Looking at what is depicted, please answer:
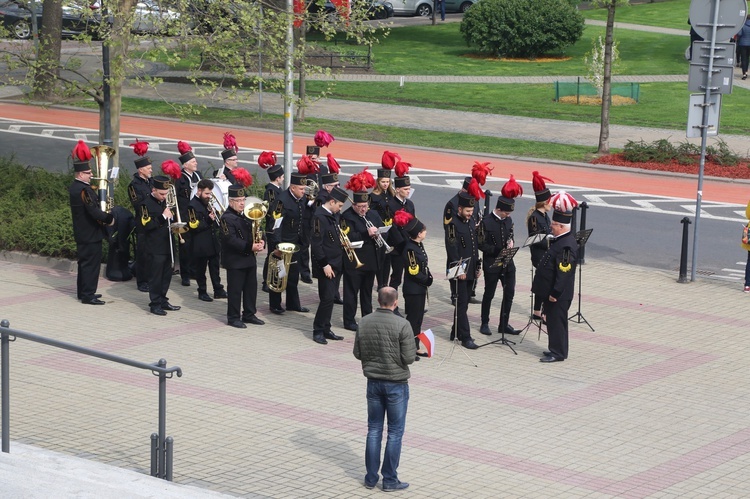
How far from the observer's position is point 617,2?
90.3 ft

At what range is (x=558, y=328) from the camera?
45.3ft

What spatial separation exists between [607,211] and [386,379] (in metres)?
14.0

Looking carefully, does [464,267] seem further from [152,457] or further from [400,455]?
[152,457]

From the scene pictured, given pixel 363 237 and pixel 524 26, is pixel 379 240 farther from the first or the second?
pixel 524 26

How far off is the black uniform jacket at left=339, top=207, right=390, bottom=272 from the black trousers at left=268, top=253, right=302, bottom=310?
1.17m

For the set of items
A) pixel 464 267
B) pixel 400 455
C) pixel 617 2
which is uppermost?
pixel 617 2

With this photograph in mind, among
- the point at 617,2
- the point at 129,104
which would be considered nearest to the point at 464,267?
the point at 617,2

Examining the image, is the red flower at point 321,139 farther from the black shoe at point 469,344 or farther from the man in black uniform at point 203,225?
the black shoe at point 469,344

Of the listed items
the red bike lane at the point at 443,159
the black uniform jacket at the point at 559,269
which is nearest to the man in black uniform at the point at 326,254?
the black uniform jacket at the point at 559,269

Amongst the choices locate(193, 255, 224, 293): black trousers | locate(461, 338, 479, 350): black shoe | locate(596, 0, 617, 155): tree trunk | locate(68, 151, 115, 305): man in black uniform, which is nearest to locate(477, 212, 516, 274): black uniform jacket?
locate(461, 338, 479, 350): black shoe

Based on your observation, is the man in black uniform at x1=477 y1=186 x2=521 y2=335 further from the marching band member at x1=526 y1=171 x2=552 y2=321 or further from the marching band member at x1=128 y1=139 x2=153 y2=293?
the marching band member at x1=128 y1=139 x2=153 y2=293

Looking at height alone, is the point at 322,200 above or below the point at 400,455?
above

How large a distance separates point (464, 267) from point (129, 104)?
75.4 ft

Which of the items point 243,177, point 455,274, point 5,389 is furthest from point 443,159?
point 5,389
